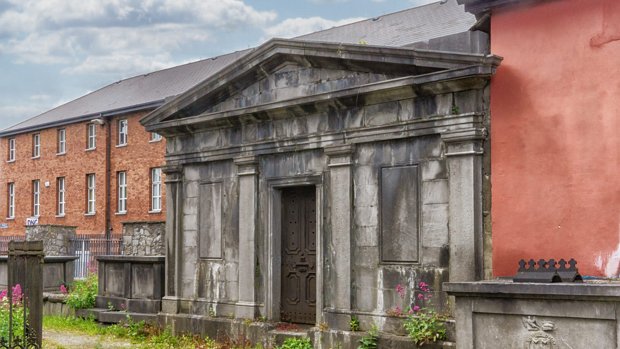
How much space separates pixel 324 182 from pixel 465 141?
278cm

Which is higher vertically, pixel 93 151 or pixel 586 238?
pixel 93 151

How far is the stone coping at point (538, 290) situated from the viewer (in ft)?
24.8

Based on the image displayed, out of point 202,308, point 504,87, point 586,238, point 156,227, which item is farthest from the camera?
point 156,227

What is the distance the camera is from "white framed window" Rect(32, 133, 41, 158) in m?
43.4

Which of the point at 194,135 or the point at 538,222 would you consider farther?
the point at 194,135

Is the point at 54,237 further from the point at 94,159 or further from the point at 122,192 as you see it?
the point at 94,159

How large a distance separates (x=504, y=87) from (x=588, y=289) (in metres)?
3.82

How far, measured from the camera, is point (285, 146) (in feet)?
45.0

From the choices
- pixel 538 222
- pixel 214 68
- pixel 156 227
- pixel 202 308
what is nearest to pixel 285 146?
pixel 202 308

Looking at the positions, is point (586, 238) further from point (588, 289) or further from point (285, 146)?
point (285, 146)

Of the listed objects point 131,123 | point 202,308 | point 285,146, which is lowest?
point 202,308

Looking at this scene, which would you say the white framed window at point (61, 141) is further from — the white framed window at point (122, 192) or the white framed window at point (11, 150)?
the white framed window at point (11, 150)

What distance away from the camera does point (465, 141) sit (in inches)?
436

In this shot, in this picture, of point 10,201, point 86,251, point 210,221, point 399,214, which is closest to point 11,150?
point 10,201
